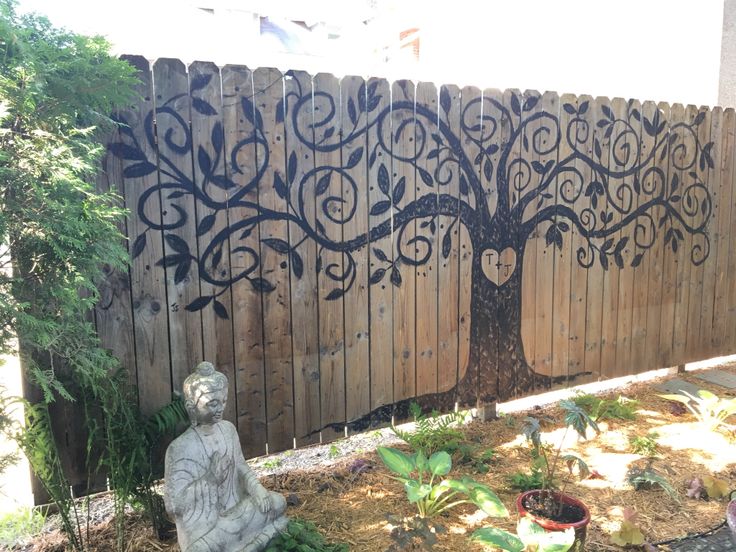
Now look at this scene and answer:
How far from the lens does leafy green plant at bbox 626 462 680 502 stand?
9.98 ft

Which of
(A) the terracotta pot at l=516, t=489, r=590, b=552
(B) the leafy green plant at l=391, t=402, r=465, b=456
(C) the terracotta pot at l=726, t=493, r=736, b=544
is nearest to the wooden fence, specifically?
Answer: (B) the leafy green plant at l=391, t=402, r=465, b=456

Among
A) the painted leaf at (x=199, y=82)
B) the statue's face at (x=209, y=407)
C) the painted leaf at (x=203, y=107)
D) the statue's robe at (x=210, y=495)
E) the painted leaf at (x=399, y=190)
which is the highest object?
the painted leaf at (x=199, y=82)

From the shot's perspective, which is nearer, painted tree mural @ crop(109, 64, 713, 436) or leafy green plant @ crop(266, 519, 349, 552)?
leafy green plant @ crop(266, 519, 349, 552)

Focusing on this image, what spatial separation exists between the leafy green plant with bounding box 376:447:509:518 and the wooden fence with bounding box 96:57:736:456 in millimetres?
809

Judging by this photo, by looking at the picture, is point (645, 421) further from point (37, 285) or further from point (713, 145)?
point (37, 285)

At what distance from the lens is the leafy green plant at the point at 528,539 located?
2.17 meters

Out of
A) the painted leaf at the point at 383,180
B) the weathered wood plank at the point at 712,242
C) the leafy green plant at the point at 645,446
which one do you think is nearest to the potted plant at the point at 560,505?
the leafy green plant at the point at 645,446

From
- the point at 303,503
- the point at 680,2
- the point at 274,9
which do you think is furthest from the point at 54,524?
the point at 274,9

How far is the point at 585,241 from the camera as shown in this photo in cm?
434

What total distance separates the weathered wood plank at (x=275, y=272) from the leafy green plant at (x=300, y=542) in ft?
2.54

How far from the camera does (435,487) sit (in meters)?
2.74

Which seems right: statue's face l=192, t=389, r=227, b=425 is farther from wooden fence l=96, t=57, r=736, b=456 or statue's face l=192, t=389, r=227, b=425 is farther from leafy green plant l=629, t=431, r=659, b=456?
leafy green plant l=629, t=431, r=659, b=456

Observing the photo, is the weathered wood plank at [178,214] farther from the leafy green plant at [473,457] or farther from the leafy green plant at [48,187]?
the leafy green plant at [473,457]

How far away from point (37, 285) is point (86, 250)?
21 cm
